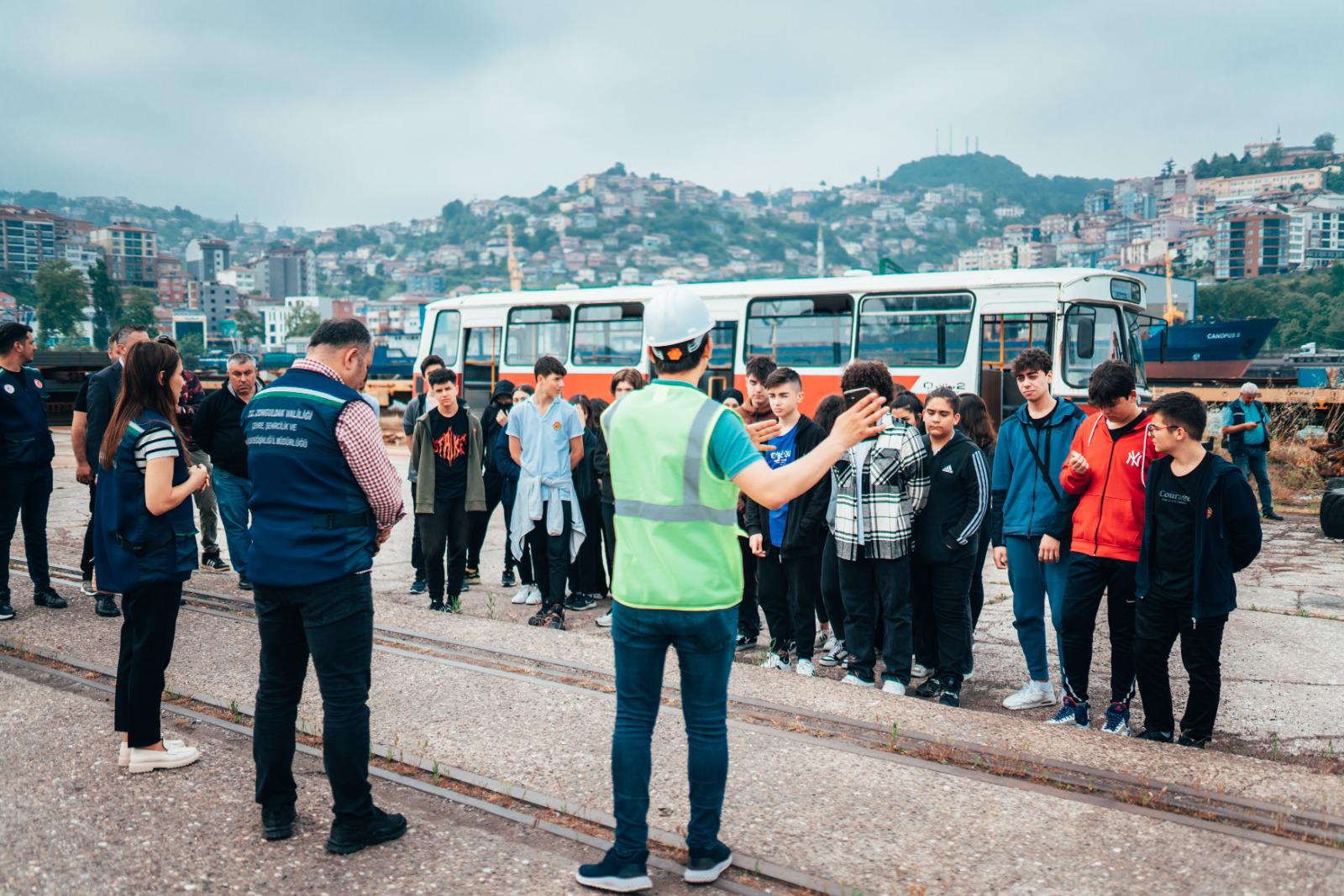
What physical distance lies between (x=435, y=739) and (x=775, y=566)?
2.53m

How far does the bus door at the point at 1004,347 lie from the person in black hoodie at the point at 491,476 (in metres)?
7.52

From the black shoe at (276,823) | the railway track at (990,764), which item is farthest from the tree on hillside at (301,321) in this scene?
the black shoe at (276,823)

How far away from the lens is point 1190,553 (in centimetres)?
466

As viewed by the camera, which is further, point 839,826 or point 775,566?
point 775,566

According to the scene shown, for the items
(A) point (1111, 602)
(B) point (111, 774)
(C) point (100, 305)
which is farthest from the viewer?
(C) point (100, 305)

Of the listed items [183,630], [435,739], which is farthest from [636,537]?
[183,630]

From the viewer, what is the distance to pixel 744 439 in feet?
10.4

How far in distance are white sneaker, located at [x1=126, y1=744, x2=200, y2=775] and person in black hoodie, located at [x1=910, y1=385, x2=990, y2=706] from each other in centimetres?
Answer: 385

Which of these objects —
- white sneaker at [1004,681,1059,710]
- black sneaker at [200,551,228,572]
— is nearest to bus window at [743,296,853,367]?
black sneaker at [200,551,228,572]

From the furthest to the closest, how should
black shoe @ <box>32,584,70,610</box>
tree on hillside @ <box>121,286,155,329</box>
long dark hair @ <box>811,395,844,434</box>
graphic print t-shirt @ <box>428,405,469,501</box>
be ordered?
tree on hillside @ <box>121,286,155,329</box> < graphic print t-shirt @ <box>428,405,469,501</box> < black shoe @ <box>32,584,70,610</box> < long dark hair @ <box>811,395,844,434</box>

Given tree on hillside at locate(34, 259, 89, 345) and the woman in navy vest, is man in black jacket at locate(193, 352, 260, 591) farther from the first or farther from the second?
tree on hillside at locate(34, 259, 89, 345)

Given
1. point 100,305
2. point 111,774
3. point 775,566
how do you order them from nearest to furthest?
point 111,774, point 775,566, point 100,305

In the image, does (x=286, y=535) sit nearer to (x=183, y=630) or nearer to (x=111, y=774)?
(x=111, y=774)

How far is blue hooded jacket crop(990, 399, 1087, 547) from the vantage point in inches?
214
